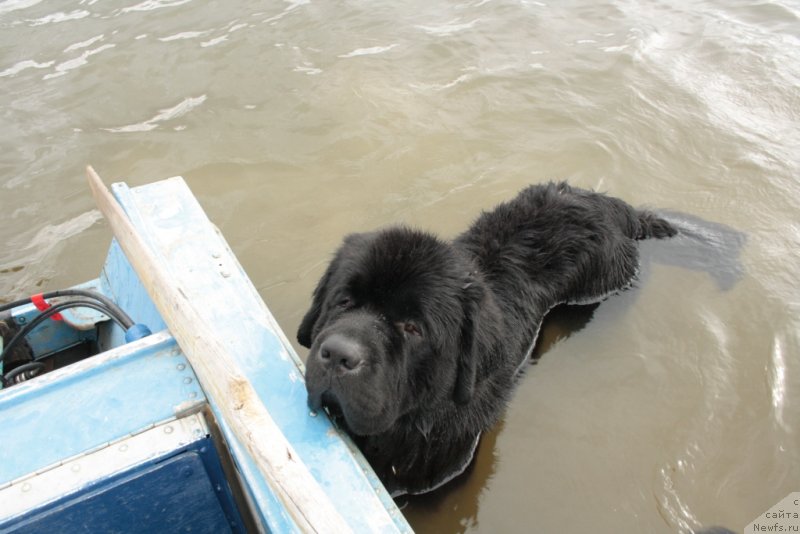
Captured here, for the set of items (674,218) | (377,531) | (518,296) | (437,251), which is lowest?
(674,218)

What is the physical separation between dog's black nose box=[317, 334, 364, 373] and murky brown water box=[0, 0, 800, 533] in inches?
44.9

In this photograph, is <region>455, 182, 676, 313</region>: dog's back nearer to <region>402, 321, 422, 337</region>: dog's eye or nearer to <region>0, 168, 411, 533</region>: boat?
<region>402, 321, 422, 337</region>: dog's eye

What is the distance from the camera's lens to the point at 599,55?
6.66m

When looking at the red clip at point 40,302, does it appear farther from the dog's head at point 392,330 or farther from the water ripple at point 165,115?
the water ripple at point 165,115

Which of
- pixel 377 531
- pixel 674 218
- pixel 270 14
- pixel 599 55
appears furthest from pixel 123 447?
pixel 270 14

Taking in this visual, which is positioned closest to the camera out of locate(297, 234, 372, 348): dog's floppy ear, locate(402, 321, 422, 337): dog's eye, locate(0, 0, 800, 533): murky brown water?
locate(402, 321, 422, 337): dog's eye

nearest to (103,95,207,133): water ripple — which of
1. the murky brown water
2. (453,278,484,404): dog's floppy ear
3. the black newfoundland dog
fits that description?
the murky brown water

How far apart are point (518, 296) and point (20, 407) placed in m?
2.30

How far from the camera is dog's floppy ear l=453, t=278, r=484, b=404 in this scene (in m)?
2.50

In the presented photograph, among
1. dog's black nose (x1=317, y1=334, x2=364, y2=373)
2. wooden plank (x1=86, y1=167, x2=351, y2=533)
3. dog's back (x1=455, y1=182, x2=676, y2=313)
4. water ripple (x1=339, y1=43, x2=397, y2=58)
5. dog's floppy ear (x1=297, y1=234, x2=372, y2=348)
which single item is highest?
wooden plank (x1=86, y1=167, x2=351, y2=533)

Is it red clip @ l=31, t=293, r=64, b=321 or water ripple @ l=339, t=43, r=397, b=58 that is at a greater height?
red clip @ l=31, t=293, r=64, b=321

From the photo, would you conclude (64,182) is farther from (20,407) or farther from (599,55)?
(599,55)

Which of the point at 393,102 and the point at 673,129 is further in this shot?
the point at 393,102

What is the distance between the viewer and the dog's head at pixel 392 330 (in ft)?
7.10
